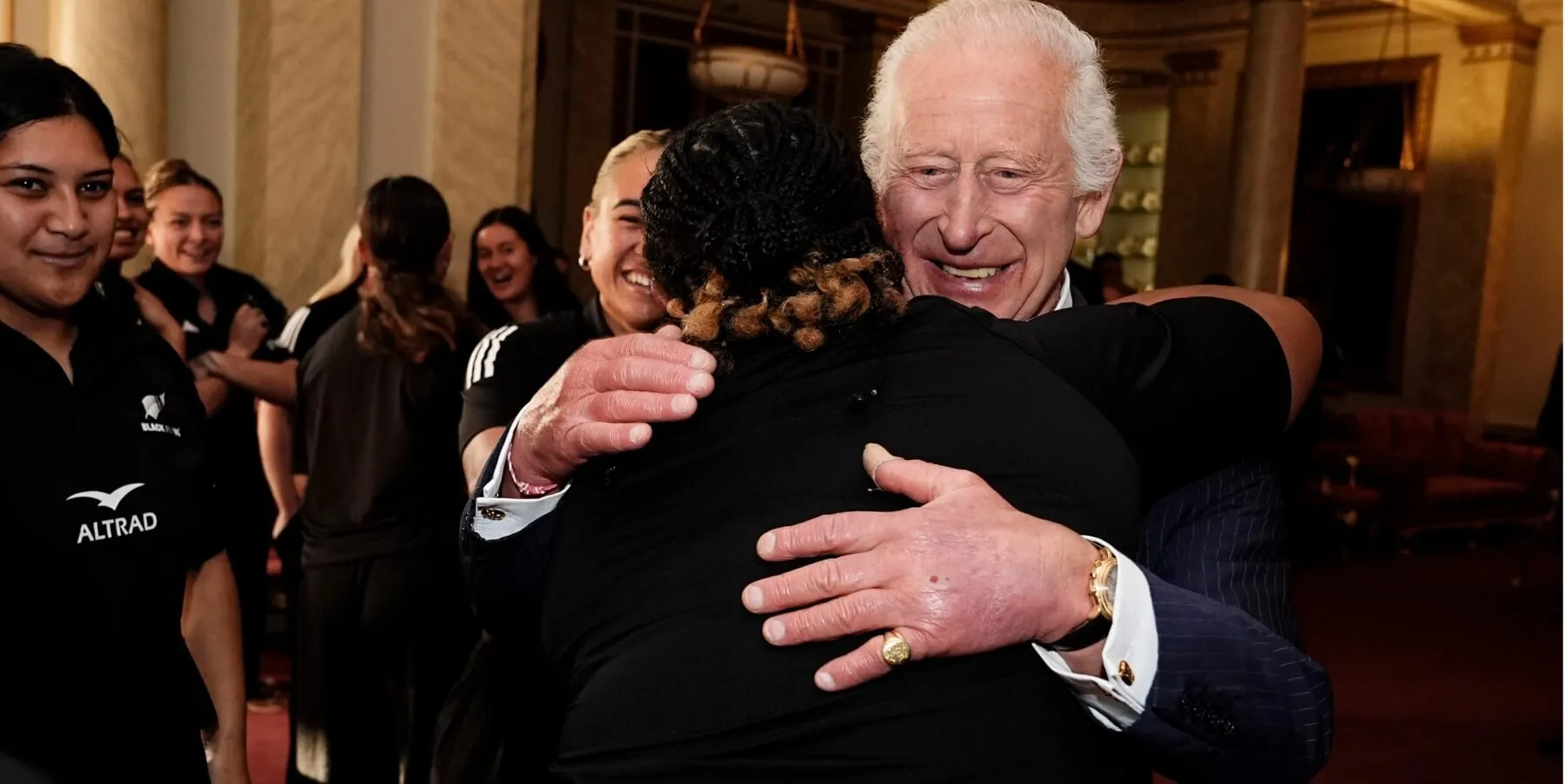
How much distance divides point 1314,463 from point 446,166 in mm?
6826

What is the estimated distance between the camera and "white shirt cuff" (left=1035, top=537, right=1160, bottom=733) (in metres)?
1.22

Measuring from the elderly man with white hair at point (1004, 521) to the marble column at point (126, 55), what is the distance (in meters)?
4.39

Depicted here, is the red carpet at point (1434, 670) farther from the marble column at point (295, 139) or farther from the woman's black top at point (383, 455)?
the marble column at point (295, 139)

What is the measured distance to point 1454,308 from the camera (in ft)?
43.1

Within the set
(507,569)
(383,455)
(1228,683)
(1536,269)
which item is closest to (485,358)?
(383,455)

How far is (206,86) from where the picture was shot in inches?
229

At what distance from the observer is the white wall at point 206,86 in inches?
228

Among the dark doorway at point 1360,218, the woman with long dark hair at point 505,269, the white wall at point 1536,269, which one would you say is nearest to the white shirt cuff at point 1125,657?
the woman with long dark hair at point 505,269

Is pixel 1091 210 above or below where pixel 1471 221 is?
below

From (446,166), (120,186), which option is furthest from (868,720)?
(446,166)

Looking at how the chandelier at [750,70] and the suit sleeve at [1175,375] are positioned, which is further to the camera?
the chandelier at [750,70]

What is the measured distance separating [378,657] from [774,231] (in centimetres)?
264

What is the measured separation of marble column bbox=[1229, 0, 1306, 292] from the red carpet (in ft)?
8.44

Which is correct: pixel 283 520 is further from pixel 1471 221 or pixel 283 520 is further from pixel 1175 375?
pixel 1471 221
